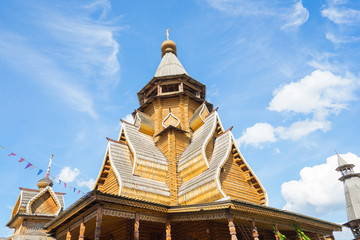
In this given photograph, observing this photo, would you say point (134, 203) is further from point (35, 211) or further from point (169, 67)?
point (169, 67)

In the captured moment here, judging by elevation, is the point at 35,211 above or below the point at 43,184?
below

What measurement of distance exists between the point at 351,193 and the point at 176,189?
79.7 feet

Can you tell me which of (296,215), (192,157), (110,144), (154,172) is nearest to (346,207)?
(296,215)

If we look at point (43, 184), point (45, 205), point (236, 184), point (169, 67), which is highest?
point (169, 67)

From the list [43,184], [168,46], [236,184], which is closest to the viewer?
[236,184]

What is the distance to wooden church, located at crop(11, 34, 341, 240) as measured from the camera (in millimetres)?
11602

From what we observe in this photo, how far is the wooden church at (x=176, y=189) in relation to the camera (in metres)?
11.6

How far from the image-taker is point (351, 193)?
2995 cm

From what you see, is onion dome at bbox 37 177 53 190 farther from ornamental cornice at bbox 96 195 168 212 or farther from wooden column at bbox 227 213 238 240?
wooden column at bbox 227 213 238 240

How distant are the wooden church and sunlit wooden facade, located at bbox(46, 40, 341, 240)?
0.05 meters

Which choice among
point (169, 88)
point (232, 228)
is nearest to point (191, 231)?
point (232, 228)

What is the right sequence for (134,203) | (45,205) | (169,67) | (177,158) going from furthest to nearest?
(169,67), (45,205), (177,158), (134,203)

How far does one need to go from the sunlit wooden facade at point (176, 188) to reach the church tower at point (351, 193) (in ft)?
46.4

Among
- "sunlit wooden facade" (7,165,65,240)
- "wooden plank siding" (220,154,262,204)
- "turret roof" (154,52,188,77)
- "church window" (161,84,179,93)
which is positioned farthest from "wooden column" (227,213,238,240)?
"sunlit wooden facade" (7,165,65,240)
